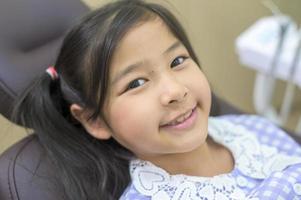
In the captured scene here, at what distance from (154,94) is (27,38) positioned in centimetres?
35

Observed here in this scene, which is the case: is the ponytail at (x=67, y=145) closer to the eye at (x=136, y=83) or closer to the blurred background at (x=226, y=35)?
the eye at (x=136, y=83)

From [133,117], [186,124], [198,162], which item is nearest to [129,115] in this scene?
[133,117]

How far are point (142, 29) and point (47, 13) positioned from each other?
304 mm

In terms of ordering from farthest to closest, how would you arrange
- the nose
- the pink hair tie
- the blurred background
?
the blurred background < the pink hair tie < the nose

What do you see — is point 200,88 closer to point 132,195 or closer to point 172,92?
point 172,92

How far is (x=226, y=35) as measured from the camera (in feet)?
6.09

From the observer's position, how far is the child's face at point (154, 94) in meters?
0.81

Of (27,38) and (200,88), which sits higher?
(27,38)

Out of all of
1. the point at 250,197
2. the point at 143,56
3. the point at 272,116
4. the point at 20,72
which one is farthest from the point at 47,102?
the point at 272,116

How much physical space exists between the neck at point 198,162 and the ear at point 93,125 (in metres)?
0.12

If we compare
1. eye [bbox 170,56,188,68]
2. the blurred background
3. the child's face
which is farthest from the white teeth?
the blurred background

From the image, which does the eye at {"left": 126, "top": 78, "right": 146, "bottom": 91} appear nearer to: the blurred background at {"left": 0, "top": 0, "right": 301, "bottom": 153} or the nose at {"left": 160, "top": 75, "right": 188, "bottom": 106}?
the nose at {"left": 160, "top": 75, "right": 188, "bottom": 106}

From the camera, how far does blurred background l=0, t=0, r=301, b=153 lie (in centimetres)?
170

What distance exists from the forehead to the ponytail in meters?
0.18
